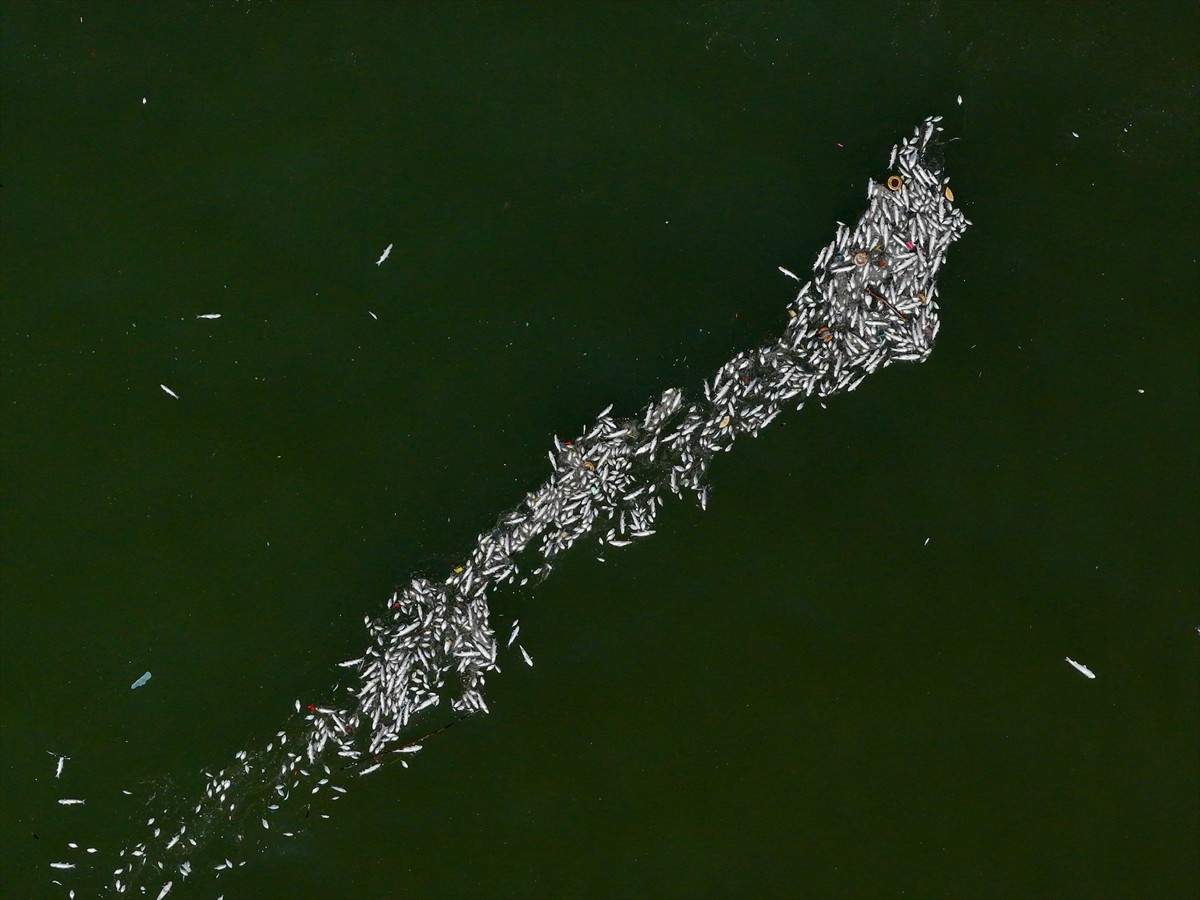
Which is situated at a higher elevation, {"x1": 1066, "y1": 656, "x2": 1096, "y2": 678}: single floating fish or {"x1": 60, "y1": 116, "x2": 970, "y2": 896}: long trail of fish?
{"x1": 60, "y1": 116, "x2": 970, "y2": 896}: long trail of fish

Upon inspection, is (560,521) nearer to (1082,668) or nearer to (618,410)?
(618,410)

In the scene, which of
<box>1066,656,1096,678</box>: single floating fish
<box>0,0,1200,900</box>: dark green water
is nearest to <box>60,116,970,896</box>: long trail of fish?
<box>0,0,1200,900</box>: dark green water

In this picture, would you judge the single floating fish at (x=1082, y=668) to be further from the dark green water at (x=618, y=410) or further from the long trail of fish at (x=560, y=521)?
the long trail of fish at (x=560, y=521)

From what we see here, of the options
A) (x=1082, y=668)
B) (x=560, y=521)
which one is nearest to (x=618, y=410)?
(x=560, y=521)

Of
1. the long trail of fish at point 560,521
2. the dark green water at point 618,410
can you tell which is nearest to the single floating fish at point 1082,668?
the dark green water at point 618,410

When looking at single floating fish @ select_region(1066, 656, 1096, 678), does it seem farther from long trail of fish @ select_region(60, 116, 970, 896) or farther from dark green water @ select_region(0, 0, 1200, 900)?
long trail of fish @ select_region(60, 116, 970, 896)

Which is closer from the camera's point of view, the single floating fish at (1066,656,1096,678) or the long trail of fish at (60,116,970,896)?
the long trail of fish at (60,116,970,896)
